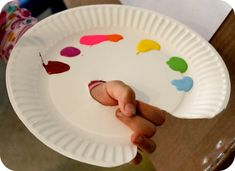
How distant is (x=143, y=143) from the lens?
424mm

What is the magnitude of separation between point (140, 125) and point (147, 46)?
12 centimetres

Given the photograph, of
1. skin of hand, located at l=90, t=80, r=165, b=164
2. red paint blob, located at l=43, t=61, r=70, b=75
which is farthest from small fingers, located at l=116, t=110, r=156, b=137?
red paint blob, located at l=43, t=61, r=70, b=75

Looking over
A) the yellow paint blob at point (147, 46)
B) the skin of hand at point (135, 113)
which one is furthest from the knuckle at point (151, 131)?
the yellow paint blob at point (147, 46)

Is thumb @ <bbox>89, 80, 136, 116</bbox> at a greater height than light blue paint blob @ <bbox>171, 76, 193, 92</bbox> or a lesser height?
lesser

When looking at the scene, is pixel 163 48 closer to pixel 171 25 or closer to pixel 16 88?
pixel 171 25

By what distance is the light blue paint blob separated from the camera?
0.47 metres

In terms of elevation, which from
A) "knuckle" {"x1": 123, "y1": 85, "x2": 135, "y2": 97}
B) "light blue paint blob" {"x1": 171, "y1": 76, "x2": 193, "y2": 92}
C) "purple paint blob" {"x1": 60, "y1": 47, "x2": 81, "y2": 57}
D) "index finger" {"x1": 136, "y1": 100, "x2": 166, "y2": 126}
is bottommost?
"purple paint blob" {"x1": 60, "y1": 47, "x2": 81, "y2": 57}

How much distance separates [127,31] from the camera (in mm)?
512

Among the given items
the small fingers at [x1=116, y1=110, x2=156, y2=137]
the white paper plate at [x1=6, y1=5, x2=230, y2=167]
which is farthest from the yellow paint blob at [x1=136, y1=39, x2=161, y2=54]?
the small fingers at [x1=116, y1=110, x2=156, y2=137]

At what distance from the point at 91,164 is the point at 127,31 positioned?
0.64ft

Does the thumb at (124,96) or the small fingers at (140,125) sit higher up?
the thumb at (124,96)

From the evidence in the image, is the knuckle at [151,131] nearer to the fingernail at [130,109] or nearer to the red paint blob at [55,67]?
the fingernail at [130,109]

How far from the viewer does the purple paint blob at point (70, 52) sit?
49cm

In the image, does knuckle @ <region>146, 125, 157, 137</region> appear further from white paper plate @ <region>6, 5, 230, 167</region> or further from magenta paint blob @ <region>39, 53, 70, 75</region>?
magenta paint blob @ <region>39, 53, 70, 75</region>
